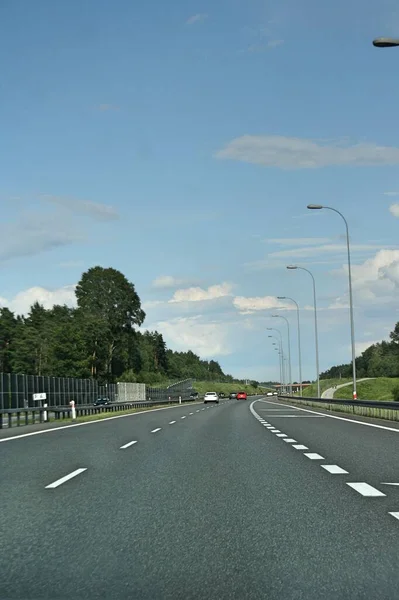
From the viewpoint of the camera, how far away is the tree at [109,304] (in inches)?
4048

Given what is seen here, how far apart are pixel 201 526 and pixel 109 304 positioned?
96.4m

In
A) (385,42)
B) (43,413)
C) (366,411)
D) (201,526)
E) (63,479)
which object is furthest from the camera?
(43,413)

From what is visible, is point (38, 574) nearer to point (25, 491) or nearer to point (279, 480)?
point (25, 491)

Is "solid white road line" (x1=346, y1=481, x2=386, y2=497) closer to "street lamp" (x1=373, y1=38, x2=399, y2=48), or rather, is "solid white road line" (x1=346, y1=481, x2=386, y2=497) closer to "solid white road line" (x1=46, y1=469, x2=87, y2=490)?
"solid white road line" (x1=46, y1=469, x2=87, y2=490)

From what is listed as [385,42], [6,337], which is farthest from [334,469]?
[6,337]

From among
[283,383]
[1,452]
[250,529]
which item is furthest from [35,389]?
[283,383]

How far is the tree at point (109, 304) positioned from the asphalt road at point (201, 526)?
87549 mm

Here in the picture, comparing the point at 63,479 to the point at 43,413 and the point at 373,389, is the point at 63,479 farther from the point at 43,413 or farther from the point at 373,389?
the point at 373,389

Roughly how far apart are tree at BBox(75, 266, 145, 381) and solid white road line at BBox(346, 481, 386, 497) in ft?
301

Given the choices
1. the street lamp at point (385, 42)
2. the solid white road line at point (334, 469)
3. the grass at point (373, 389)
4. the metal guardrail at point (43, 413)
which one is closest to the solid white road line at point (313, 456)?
the solid white road line at point (334, 469)

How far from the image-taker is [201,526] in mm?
8000

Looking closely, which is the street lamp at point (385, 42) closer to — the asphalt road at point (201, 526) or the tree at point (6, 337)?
the asphalt road at point (201, 526)

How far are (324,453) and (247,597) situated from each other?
1038 centimetres

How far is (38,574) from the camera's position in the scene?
6113 mm
